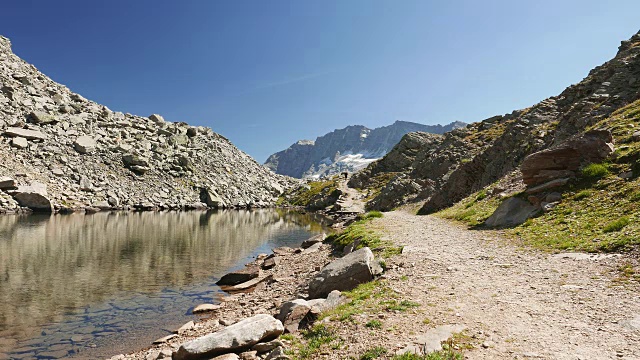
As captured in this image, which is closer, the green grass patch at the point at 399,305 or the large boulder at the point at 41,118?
the green grass patch at the point at 399,305

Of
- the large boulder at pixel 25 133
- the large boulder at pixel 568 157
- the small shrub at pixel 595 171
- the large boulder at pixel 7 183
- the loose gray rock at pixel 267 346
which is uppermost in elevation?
the large boulder at pixel 25 133

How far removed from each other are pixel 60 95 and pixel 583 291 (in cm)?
15701

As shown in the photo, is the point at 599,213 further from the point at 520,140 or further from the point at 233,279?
the point at 520,140

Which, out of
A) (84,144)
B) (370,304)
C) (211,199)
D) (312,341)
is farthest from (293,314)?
(211,199)

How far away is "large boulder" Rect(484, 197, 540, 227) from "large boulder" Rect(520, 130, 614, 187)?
3005mm

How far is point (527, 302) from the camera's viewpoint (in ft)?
40.0

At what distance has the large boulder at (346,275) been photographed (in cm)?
1703

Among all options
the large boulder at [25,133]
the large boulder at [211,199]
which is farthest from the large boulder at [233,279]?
the large boulder at [211,199]

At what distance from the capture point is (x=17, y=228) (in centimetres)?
5072

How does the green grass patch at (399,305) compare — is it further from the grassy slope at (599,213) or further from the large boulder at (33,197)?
the large boulder at (33,197)

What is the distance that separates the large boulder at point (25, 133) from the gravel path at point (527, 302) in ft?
378

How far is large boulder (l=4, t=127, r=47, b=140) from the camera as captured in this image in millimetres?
92250

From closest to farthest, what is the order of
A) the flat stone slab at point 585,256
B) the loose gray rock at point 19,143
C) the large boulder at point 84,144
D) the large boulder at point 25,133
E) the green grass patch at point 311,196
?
the flat stone slab at point 585,256 → the loose gray rock at point 19,143 → the large boulder at point 25,133 → the large boulder at point 84,144 → the green grass patch at point 311,196

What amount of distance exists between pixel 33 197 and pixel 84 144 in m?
34.1
